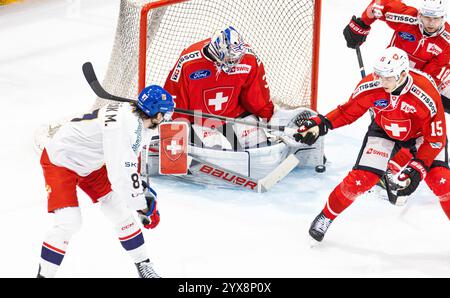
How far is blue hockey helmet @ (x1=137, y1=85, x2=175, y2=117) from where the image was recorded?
162 inches

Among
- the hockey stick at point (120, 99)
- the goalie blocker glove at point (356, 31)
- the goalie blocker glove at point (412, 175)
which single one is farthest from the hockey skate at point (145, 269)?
the goalie blocker glove at point (356, 31)

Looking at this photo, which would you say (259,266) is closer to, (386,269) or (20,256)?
(386,269)

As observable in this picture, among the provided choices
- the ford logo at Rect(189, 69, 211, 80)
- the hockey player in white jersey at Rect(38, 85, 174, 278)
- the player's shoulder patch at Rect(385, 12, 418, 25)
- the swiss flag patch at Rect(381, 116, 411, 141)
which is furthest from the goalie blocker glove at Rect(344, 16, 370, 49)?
the hockey player in white jersey at Rect(38, 85, 174, 278)

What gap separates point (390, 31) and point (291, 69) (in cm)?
211

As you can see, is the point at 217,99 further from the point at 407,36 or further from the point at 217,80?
the point at 407,36

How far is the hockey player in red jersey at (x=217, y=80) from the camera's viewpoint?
5340mm

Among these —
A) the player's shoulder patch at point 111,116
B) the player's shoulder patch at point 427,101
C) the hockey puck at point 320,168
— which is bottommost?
the hockey puck at point 320,168

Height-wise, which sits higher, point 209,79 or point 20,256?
point 209,79

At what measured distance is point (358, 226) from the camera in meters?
5.17

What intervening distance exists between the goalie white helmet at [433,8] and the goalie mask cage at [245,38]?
23.5 inches

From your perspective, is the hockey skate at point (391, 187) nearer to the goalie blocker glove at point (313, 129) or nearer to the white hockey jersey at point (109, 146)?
the goalie blocker glove at point (313, 129)

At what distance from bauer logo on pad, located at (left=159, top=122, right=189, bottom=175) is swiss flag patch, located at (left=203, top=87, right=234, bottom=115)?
0.72ft

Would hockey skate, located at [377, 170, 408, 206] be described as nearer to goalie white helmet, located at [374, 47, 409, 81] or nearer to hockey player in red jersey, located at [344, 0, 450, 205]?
hockey player in red jersey, located at [344, 0, 450, 205]

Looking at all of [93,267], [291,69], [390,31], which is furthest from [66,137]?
[390,31]
